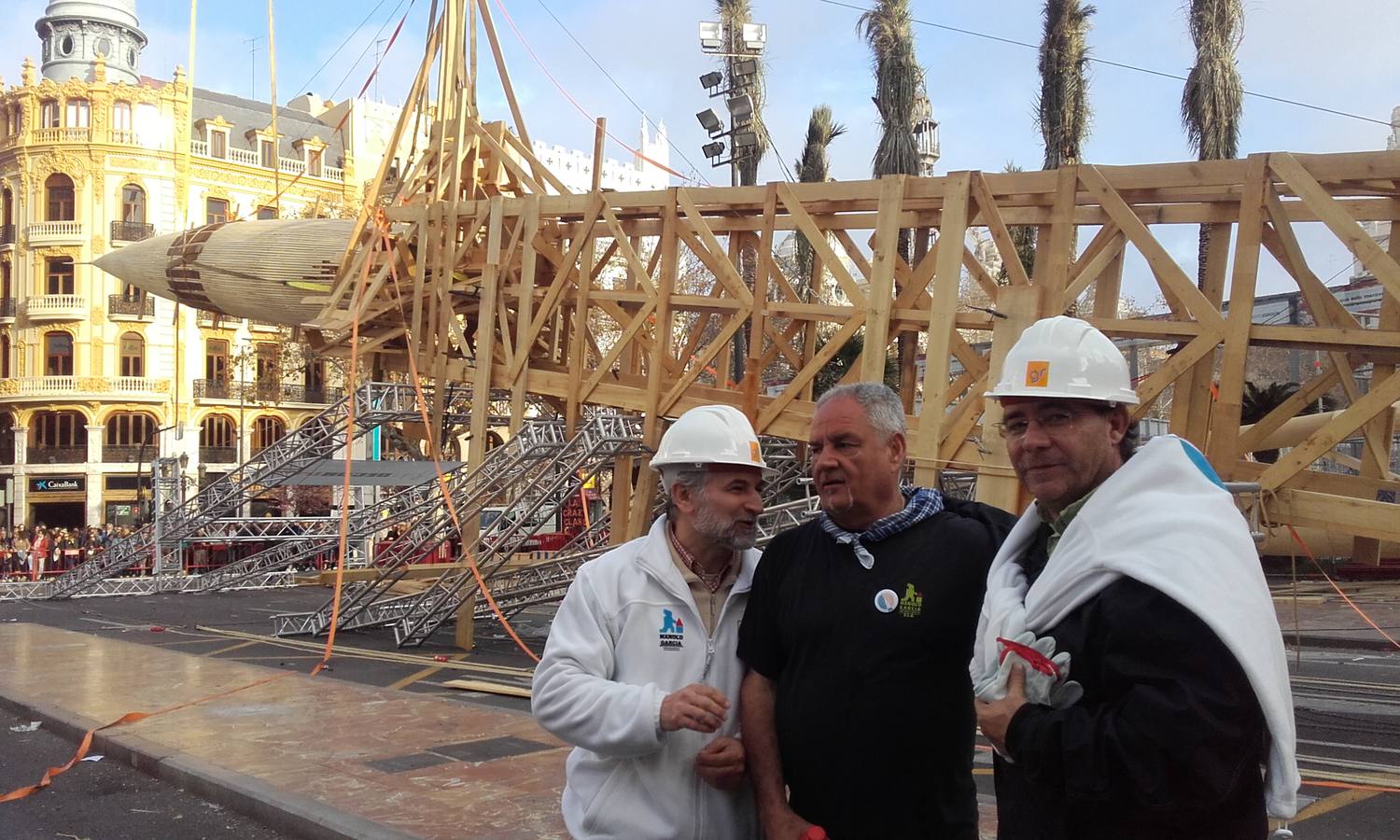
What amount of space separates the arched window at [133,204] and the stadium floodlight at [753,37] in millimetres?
35875

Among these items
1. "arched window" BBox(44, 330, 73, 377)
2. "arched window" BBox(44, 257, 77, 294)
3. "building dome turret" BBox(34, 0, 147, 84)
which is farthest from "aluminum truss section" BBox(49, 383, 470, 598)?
"building dome turret" BBox(34, 0, 147, 84)

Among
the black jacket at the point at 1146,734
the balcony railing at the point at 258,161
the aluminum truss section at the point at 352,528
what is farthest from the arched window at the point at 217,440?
the black jacket at the point at 1146,734

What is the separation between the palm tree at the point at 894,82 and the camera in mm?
28062

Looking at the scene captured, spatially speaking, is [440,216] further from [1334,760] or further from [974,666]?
[974,666]

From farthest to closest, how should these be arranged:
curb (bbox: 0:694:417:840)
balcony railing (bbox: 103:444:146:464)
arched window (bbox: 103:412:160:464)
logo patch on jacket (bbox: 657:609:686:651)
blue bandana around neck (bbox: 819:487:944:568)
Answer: arched window (bbox: 103:412:160:464), balcony railing (bbox: 103:444:146:464), curb (bbox: 0:694:417:840), logo patch on jacket (bbox: 657:609:686:651), blue bandana around neck (bbox: 819:487:944:568)

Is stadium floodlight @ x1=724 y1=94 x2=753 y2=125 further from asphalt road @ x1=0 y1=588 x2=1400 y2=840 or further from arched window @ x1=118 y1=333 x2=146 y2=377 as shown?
arched window @ x1=118 y1=333 x2=146 y2=377

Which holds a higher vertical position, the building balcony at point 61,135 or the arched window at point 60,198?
the building balcony at point 61,135

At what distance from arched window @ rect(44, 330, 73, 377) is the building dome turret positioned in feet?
37.7

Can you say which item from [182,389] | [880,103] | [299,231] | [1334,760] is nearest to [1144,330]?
[1334,760]

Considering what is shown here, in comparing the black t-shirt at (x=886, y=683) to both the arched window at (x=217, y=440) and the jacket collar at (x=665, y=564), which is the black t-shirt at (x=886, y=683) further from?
the arched window at (x=217, y=440)

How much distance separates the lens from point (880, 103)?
2883 cm

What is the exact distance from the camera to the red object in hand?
2521 mm

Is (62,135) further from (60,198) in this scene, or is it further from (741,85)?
(741,85)

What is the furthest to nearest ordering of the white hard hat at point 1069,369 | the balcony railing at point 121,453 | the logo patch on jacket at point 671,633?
the balcony railing at point 121,453 < the logo patch on jacket at point 671,633 < the white hard hat at point 1069,369
